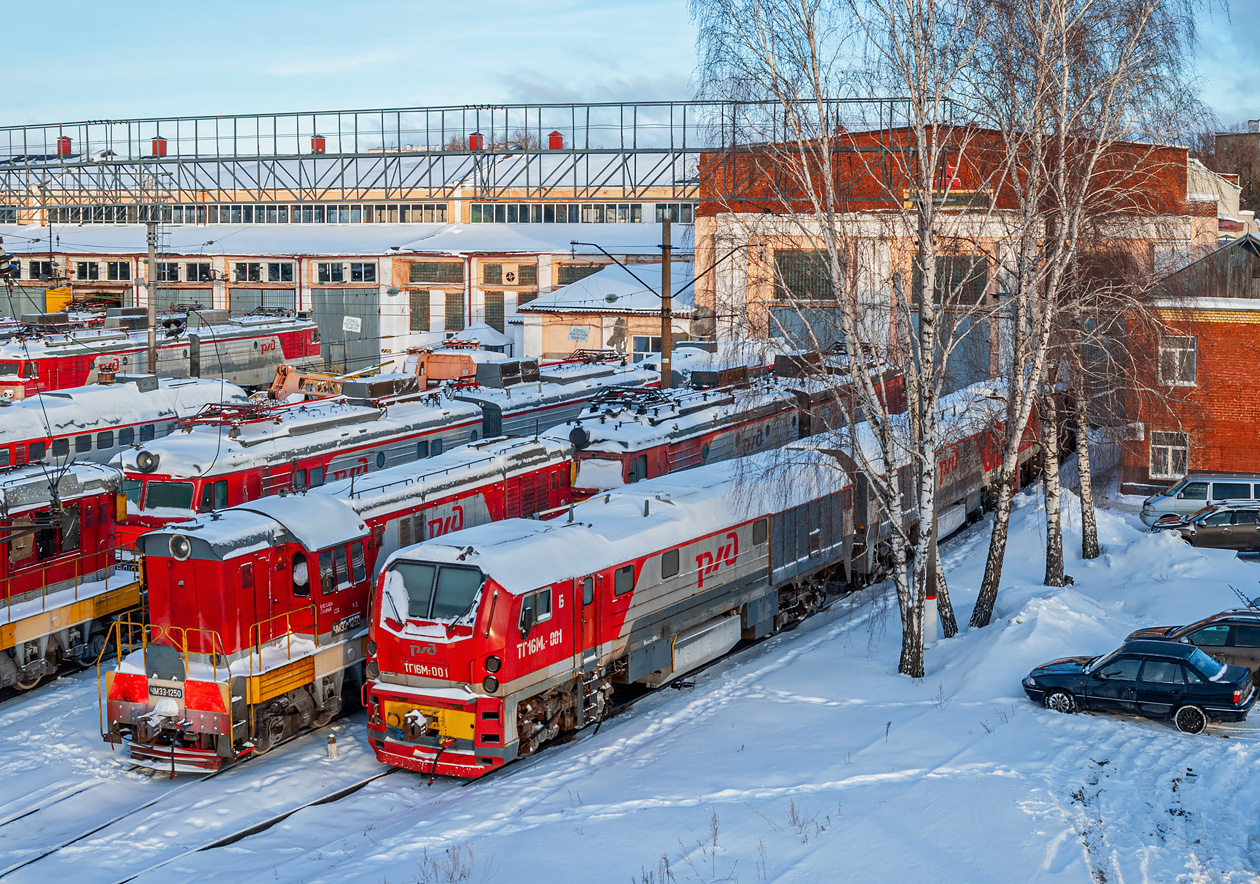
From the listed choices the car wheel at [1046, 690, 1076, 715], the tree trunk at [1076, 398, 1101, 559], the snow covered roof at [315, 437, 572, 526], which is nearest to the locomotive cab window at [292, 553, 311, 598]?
the snow covered roof at [315, 437, 572, 526]

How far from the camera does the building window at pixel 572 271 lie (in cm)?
6531

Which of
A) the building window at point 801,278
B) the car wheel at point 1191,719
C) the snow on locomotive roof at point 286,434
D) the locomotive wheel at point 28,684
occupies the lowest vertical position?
the locomotive wheel at point 28,684

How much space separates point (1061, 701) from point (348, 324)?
168 ft

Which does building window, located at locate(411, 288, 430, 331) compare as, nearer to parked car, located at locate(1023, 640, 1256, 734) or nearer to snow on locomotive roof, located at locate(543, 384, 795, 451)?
snow on locomotive roof, located at locate(543, 384, 795, 451)

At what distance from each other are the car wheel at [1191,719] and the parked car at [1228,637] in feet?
5.21

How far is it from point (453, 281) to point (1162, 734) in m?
53.7

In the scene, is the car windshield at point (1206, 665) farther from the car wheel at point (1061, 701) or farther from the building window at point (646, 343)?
the building window at point (646, 343)

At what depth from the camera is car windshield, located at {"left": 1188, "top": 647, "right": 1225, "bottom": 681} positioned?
18031 mm

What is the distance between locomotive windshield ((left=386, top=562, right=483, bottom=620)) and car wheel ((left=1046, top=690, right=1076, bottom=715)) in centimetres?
864

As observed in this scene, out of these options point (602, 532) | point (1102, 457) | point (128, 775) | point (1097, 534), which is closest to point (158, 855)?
point (128, 775)

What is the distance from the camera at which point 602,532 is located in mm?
19156

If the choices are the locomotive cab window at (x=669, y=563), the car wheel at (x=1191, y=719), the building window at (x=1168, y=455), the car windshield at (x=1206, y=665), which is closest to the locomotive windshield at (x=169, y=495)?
the locomotive cab window at (x=669, y=563)

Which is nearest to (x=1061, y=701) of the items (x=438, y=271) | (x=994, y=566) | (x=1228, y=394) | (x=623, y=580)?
(x=994, y=566)

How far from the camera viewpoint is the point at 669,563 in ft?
66.1
